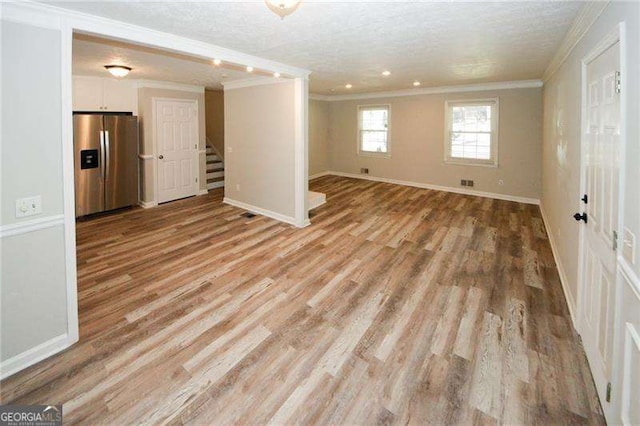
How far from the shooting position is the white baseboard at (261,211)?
5656mm

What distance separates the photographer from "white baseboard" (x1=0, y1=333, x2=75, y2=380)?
2.21m

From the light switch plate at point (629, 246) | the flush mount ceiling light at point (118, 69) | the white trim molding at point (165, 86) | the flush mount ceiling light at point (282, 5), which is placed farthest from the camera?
the white trim molding at point (165, 86)

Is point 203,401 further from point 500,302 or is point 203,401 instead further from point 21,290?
point 500,302

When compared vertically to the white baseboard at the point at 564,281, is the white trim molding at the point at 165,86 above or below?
above

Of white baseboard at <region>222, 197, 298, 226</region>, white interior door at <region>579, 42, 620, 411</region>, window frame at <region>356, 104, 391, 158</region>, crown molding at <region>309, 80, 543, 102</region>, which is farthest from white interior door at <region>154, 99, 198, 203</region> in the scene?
white interior door at <region>579, 42, 620, 411</region>

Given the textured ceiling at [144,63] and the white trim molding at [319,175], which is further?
the white trim molding at [319,175]

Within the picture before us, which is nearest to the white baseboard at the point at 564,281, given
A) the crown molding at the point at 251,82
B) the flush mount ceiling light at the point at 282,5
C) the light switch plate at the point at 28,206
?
the flush mount ceiling light at the point at 282,5

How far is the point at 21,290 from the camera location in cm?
226

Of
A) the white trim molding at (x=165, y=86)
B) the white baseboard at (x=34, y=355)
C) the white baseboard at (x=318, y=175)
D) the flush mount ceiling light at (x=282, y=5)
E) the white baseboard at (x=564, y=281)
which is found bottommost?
the white baseboard at (x=34, y=355)

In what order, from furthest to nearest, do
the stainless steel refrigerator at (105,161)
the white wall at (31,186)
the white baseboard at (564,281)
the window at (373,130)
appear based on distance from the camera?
the window at (373,130)
the stainless steel refrigerator at (105,161)
the white baseboard at (564,281)
the white wall at (31,186)

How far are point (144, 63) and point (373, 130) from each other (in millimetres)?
6165

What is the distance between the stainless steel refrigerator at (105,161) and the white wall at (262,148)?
1.75 m

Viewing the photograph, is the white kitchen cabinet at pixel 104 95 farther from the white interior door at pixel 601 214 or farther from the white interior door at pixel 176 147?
the white interior door at pixel 601 214

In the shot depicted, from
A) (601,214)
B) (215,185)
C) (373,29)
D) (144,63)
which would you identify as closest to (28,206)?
(373,29)
